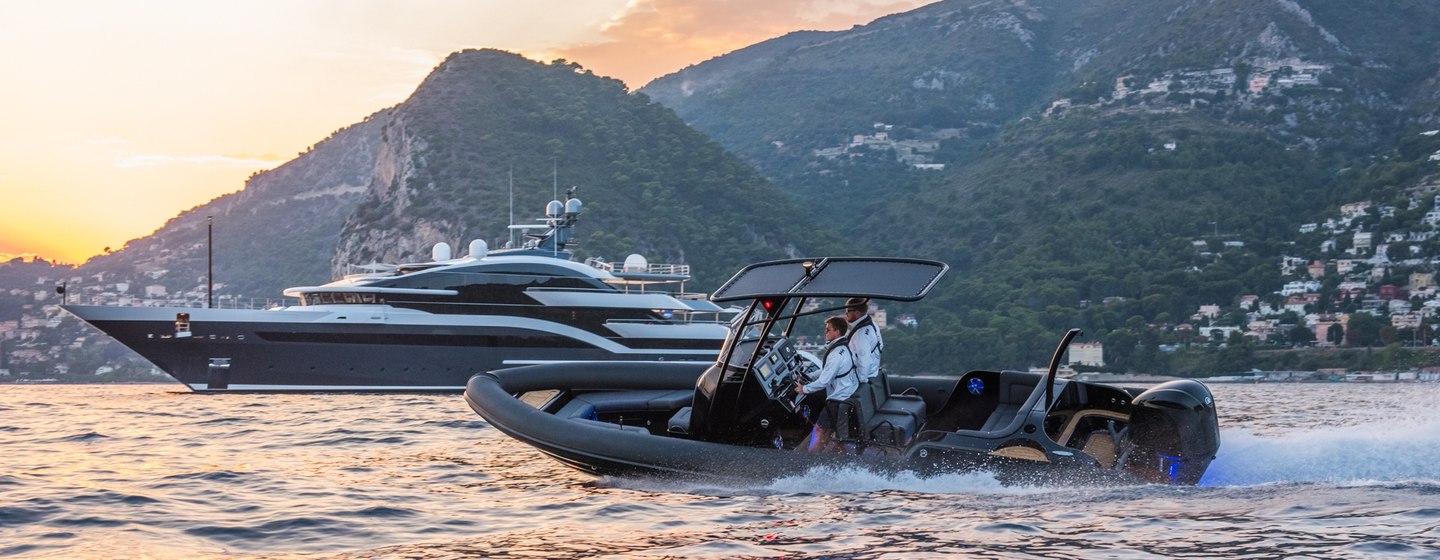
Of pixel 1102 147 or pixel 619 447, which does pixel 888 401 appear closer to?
pixel 619 447

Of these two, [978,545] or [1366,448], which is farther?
[1366,448]

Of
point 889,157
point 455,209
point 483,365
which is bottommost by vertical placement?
point 483,365

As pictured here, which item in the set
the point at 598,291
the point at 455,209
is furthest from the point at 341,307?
the point at 455,209

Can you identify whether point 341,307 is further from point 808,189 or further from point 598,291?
point 808,189

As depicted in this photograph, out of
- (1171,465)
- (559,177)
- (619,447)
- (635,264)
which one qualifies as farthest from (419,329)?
(559,177)

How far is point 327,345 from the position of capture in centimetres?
4447

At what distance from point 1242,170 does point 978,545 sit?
391 ft

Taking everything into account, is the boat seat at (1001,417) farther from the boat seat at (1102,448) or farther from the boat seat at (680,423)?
the boat seat at (680,423)

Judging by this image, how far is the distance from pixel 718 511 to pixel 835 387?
1.59 metres

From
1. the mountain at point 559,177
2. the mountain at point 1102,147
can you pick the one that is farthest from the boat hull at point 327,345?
the mountain at point 1102,147

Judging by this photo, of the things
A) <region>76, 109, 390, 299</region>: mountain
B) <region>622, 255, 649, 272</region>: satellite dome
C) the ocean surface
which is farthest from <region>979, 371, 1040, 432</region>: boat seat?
<region>76, 109, 390, 299</region>: mountain

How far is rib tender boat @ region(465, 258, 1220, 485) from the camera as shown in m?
10.1

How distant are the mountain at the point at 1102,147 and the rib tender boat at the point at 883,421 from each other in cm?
7437

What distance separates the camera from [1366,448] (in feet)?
35.0
